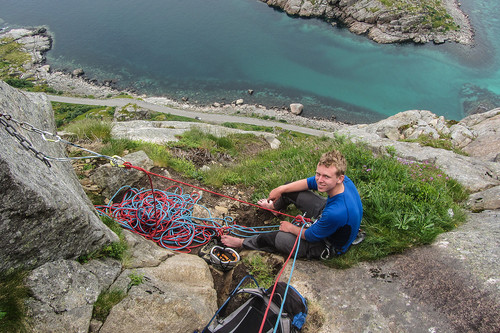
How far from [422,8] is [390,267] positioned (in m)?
78.5

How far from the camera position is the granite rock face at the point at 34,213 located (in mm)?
2822

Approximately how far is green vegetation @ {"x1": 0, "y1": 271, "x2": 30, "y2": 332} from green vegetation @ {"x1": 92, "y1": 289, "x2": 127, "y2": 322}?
651 millimetres

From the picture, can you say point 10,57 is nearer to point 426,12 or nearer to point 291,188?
point 291,188

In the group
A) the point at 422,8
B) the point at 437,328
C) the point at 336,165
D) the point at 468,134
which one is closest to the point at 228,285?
the point at 336,165

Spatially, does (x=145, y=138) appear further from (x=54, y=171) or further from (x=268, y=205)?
(x=54, y=171)

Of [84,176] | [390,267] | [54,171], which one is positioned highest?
[54,171]

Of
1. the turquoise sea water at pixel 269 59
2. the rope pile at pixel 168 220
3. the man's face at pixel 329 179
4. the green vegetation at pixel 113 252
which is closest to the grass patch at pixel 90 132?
the rope pile at pixel 168 220

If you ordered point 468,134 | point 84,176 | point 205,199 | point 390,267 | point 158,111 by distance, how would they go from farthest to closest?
point 158,111 < point 468,134 < point 205,199 < point 84,176 < point 390,267

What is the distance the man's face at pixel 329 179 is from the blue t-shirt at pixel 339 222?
134 millimetres

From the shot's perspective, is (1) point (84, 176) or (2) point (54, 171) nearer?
(2) point (54, 171)

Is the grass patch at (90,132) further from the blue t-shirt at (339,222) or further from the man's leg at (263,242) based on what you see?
the blue t-shirt at (339,222)

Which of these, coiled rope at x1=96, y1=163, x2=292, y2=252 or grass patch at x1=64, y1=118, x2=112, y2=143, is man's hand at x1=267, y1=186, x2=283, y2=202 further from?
grass patch at x1=64, y1=118, x2=112, y2=143

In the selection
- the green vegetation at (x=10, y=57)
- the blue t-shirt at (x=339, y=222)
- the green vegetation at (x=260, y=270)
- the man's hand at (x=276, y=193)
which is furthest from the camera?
the green vegetation at (x=10, y=57)

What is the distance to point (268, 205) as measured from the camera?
6238mm
